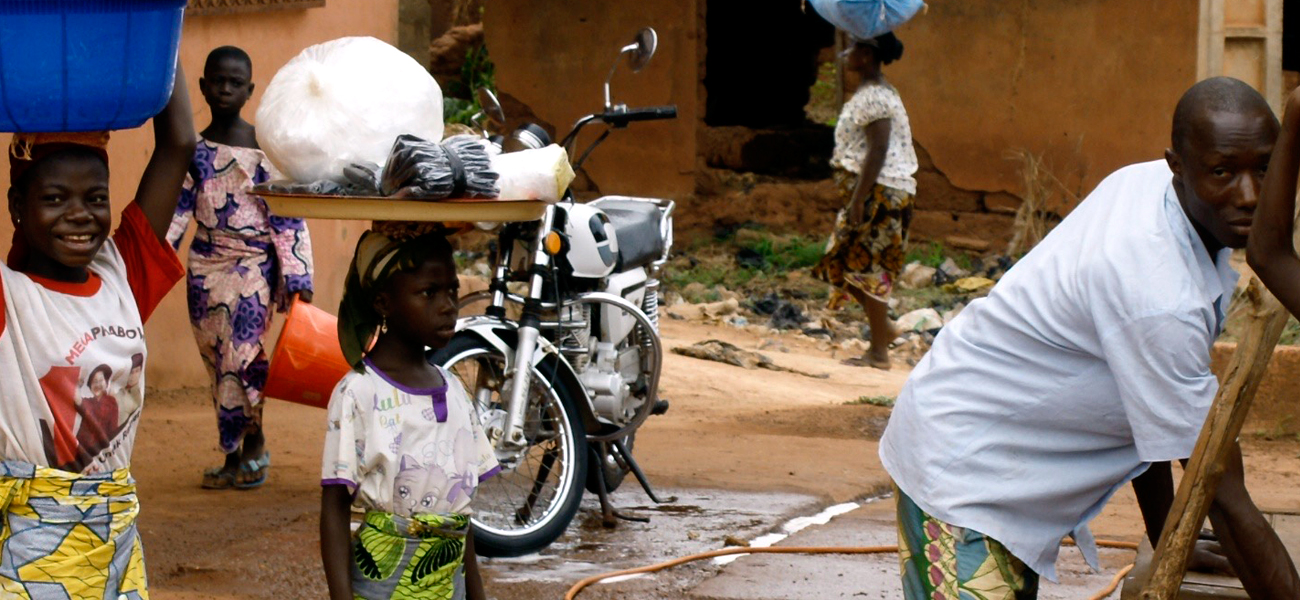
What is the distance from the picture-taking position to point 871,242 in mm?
9320

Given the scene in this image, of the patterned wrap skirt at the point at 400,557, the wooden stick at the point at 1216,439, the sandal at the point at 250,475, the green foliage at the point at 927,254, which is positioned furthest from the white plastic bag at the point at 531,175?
the green foliage at the point at 927,254

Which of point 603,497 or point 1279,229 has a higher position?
point 1279,229

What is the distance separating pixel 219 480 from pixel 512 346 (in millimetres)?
1467

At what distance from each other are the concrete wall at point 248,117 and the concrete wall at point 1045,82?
217 inches

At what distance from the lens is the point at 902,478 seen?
2.89 m

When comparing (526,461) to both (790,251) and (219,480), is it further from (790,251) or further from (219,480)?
(790,251)

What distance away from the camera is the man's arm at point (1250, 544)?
8.05 feet

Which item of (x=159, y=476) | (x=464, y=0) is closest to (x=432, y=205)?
(x=159, y=476)

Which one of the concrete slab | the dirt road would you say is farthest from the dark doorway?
the concrete slab

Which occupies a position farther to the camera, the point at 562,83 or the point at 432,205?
the point at 562,83

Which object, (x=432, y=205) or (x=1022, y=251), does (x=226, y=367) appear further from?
(x=1022, y=251)

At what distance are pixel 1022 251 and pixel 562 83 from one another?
4.34 metres

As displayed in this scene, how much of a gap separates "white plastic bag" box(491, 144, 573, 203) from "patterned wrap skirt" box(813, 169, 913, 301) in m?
5.92

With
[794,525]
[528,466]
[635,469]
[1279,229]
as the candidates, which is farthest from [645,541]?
[1279,229]
